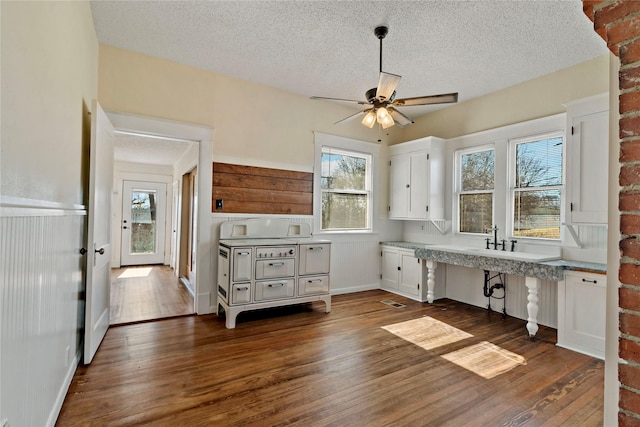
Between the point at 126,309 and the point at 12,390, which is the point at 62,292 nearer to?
the point at 12,390

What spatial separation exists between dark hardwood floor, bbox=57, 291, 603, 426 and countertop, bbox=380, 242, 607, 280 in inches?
26.1

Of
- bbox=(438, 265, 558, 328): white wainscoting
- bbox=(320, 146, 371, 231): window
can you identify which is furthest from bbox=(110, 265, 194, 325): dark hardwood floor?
bbox=(438, 265, 558, 328): white wainscoting

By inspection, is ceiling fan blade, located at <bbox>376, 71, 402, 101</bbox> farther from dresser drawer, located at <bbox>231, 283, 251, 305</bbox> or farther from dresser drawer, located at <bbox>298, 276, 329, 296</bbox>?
dresser drawer, located at <bbox>231, 283, 251, 305</bbox>

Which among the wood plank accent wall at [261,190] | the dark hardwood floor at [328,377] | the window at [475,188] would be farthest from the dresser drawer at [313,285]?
the window at [475,188]

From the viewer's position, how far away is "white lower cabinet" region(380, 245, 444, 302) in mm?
4430

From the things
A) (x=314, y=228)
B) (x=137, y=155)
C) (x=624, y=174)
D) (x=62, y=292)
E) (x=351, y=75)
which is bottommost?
(x=62, y=292)

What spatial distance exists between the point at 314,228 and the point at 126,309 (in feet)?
8.45

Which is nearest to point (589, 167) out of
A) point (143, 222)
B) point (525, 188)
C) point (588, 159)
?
point (588, 159)

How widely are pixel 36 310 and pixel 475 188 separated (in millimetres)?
4676

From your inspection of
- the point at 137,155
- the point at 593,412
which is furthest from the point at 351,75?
the point at 137,155

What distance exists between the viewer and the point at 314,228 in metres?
4.54

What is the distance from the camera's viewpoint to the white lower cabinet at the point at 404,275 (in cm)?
443

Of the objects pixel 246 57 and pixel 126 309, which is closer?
pixel 246 57

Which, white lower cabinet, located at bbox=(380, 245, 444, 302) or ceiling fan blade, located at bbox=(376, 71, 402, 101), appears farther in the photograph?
white lower cabinet, located at bbox=(380, 245, 444, 302)
